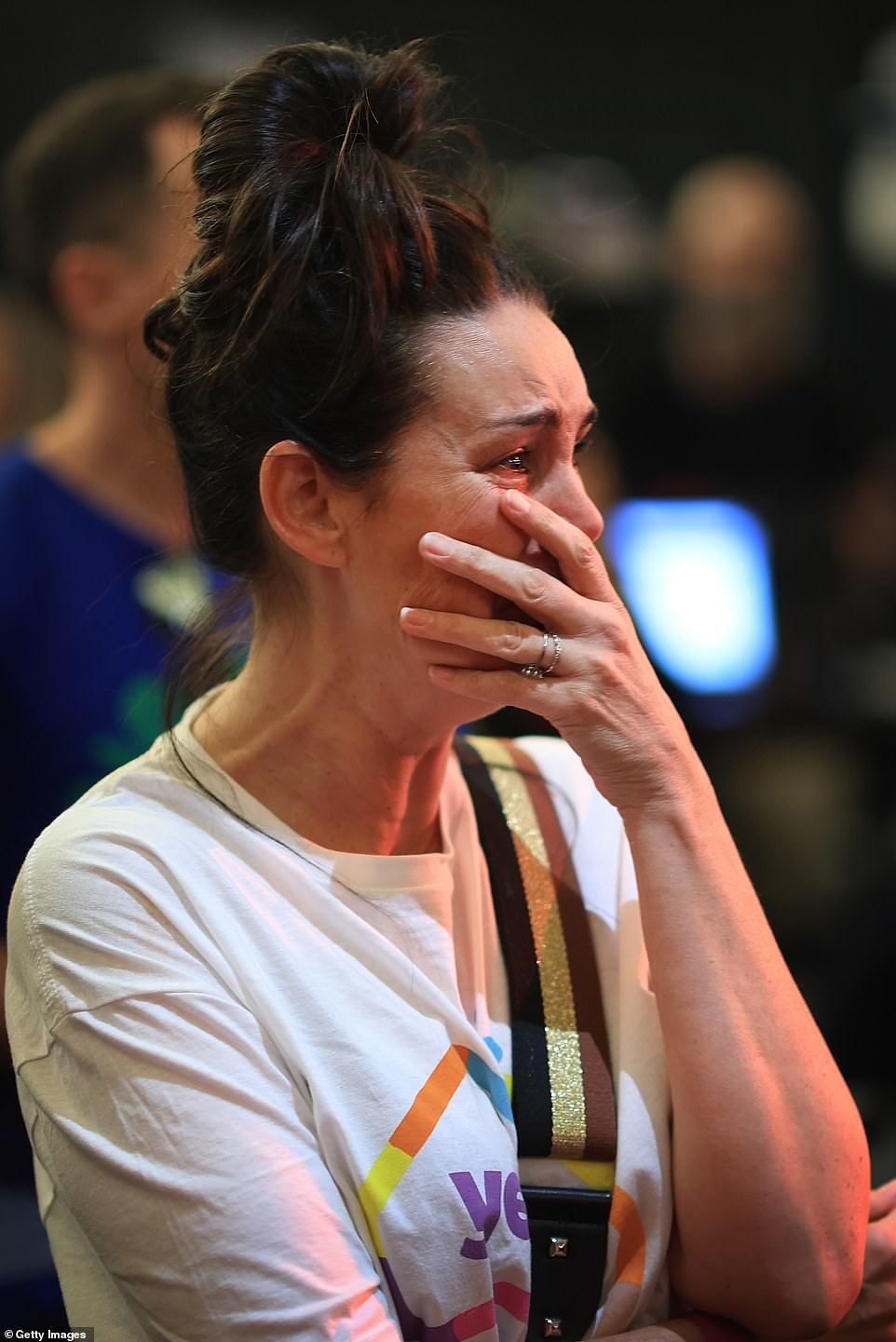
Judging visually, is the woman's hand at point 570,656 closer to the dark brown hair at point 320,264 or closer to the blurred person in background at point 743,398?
the dark brown hair at point 320,264

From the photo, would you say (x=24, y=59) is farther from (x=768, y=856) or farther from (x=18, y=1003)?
(x=18, y=1003)

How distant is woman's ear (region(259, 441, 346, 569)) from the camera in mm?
1284

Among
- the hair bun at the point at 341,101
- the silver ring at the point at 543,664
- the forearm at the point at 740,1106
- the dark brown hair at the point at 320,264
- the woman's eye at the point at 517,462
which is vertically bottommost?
the forearm at the point at 740,1106

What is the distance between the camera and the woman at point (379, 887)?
1153 millimetres

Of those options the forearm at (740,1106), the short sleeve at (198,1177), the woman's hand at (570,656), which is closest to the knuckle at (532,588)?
the woman's hand at (570,656)

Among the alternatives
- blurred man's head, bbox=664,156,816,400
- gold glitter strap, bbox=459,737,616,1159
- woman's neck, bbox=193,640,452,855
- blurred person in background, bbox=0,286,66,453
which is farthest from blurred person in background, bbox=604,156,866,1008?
woman's neck, bbox=193,640,452,855

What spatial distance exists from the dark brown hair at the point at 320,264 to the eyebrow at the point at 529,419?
0.24 ft

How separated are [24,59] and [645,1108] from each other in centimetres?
346

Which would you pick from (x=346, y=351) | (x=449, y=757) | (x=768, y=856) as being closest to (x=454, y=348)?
(x=346, y=351)

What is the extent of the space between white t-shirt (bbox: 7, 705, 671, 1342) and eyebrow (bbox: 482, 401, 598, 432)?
409mm

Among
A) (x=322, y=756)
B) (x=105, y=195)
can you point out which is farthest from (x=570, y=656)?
(x=105, y=195)

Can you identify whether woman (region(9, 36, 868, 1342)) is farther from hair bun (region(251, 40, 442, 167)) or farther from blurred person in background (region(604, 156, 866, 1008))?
blurred person in background (region(604, 156, 866, 1008))

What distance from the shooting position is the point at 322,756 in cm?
134

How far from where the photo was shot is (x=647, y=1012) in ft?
4.37
